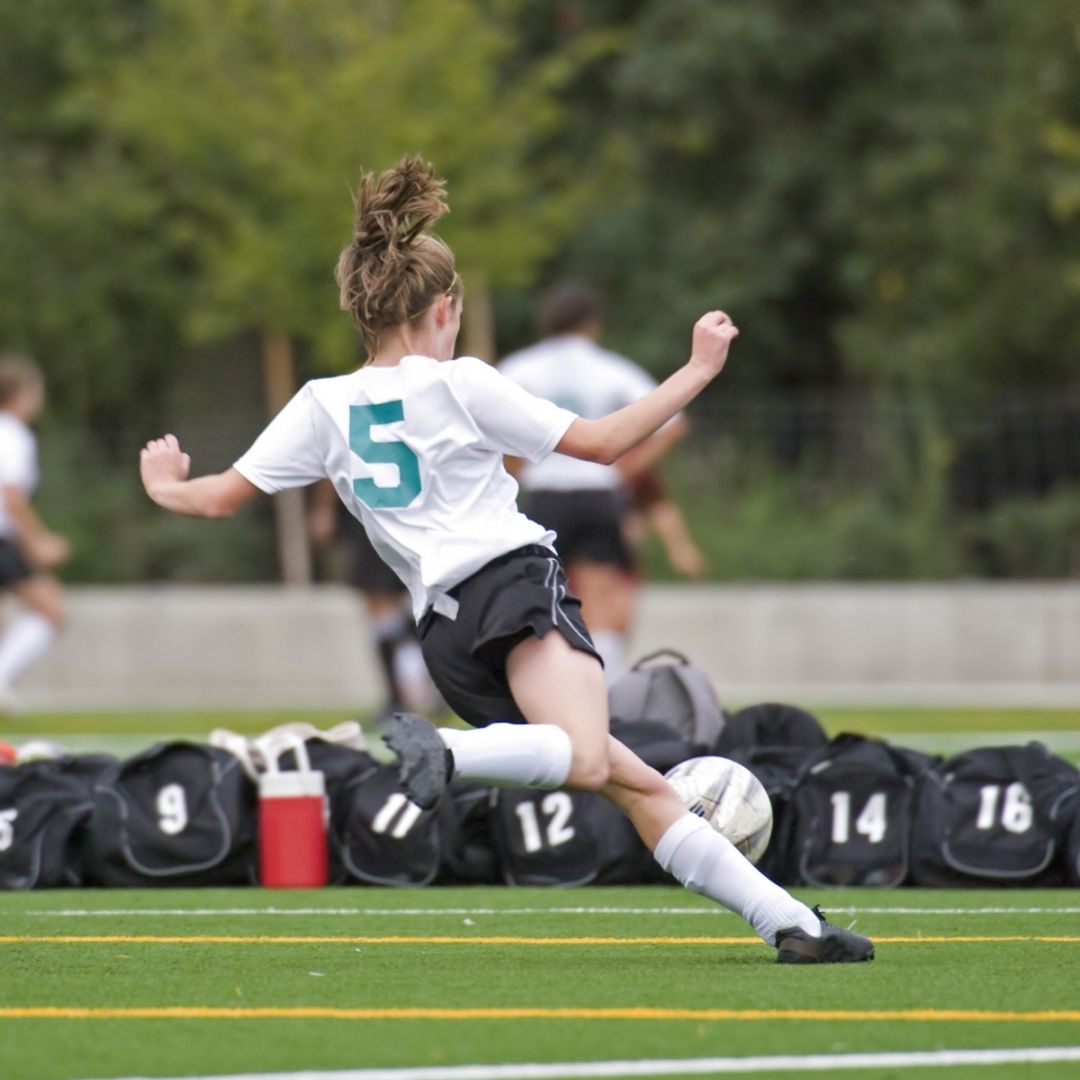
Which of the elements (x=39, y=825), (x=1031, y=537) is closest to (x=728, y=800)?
(x=39, y=825)

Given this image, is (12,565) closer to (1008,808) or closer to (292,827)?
(292,827)

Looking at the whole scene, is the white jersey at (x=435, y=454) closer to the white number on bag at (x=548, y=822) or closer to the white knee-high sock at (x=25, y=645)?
the white number on bag at (x=548, y=822)

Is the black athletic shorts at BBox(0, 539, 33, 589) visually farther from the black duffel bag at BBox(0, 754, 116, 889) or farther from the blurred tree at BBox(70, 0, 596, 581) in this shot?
the black duffel bag at BBox(0, 754, 116, 889)

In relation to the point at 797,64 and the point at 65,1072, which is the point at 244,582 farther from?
the point at 65,1072

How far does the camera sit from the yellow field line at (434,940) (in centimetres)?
623

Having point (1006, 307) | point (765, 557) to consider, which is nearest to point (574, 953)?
point (765, 557)

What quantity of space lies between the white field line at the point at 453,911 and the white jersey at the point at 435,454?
165 centimetres

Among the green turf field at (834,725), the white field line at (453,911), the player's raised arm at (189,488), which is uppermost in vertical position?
the player's raised arm at (189,488)

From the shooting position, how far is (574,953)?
598 cm

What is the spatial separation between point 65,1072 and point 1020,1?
21.7m

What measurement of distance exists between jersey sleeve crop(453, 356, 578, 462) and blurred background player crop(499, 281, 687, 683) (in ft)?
21.0

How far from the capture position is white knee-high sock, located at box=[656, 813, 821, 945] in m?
5.52

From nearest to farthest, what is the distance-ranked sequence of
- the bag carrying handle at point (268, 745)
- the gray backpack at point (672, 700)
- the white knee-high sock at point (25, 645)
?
the bag carrying handle at point (268, 745) → the gray backpack at point (672, 700) → the white knee-high sock at point (25, 645)

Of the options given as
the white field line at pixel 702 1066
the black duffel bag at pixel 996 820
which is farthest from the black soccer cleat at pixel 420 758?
the black duffel bag at pixel 996 820
